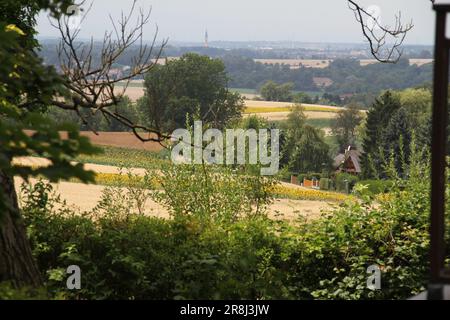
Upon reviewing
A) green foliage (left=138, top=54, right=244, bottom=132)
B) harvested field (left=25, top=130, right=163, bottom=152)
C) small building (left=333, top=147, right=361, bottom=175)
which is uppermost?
green foliage (left=138, top=54, right=244, bottom=132)

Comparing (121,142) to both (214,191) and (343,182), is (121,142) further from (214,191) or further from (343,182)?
(214,191)

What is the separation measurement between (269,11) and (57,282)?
12864cm

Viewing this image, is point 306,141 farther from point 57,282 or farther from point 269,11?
point 269,11

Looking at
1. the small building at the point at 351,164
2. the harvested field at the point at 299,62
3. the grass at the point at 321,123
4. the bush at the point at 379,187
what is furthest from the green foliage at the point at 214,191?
the harvested field at the point at 299,62

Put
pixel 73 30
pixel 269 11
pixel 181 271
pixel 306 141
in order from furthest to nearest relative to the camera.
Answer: pixel 269 11
pixel 306 141
pixel 73 30
pixel 181 271

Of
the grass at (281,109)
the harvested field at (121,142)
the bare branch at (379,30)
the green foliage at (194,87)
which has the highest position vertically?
the bare branch at (379,30)

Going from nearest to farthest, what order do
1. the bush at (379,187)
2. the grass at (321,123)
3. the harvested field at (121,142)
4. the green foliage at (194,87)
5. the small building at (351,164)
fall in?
1. the bush at (379,187)
2. the harvested field at (121,142)
3. the green foliage at (194,87)
4. the small building at (351,164)
5. the grass at (321,123)

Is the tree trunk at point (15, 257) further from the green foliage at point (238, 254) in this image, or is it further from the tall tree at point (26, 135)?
the green foliage at point (238, 254)

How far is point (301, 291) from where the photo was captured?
6.74 meters

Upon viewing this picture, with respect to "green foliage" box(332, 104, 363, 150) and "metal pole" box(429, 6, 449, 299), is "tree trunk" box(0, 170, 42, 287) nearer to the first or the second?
"metal pole" box(429, 6, 449, 299)

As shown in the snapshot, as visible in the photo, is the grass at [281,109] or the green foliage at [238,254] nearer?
the green foliage at [238,254]

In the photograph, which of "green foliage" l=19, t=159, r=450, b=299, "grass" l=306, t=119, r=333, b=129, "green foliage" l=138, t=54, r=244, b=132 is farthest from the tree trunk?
"grass" l=306, t=119, r=333, b=129

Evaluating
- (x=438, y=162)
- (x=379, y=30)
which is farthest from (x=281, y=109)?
(x=438, y=162)
